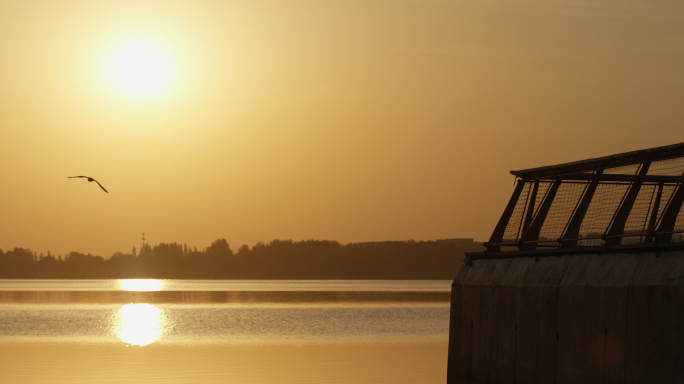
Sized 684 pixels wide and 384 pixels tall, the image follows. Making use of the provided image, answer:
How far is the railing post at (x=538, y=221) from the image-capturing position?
25766 millimetres

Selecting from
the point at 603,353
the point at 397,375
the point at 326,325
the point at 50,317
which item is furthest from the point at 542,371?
the point at 50,317

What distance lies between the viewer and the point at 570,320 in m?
22.0

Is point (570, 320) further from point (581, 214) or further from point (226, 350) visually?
point (226, 350)

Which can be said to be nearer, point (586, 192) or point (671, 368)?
point (671, 368)

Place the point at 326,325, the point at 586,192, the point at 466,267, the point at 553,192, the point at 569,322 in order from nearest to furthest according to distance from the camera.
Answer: the point at 569,322 → the point at 586,192 → the point at 553,192 → the point at 466,267 → the point at 326,325

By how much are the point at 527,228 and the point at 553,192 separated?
3.98 feet

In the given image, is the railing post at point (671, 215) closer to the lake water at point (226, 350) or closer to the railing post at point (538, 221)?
the railing post at point (538, 221)

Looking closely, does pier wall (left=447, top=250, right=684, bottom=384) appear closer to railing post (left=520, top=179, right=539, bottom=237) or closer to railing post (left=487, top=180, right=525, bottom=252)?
railing post (left=487, top=180, right=525, bottom=252)

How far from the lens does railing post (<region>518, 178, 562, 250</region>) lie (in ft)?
84.5

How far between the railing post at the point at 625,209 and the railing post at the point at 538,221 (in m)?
3.49

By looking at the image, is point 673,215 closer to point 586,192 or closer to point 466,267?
point 586,192

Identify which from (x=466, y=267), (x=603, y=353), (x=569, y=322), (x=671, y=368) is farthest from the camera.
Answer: (x=466, y=267)

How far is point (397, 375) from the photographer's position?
130 feet

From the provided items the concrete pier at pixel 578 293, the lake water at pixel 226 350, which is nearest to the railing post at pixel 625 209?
the concrete pier at pixel 578 293
